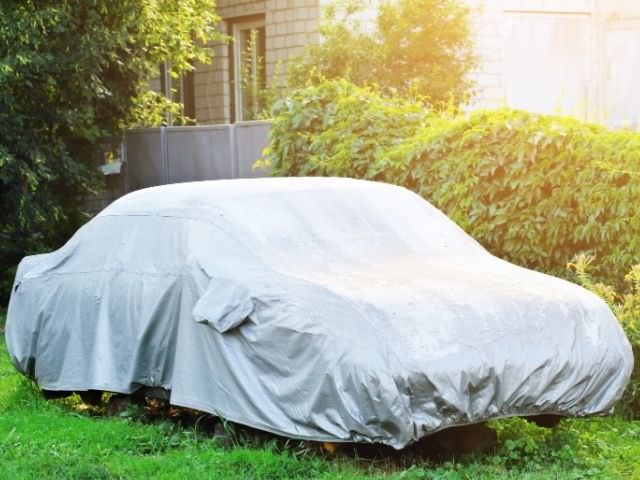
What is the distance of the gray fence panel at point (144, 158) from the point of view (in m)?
17.4

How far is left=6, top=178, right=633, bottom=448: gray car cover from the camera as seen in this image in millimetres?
6824

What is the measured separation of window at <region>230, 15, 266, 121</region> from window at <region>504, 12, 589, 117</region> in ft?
12.3

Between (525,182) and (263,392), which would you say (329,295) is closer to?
(263,392)

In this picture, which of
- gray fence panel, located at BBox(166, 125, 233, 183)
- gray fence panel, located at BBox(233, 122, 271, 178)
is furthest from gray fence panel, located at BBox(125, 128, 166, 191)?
gray fence panel, located at BBox(233, 122, 271, 178)

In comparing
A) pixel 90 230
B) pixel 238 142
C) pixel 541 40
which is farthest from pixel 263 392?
pixel 541 40

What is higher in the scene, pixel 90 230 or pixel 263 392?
pixel 90 230

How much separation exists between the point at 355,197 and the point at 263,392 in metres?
1.86

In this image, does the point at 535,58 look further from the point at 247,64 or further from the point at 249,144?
the point at 249,144

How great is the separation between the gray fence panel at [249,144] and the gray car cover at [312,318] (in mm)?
6326

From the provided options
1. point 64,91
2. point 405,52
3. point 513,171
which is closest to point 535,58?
point 405,52

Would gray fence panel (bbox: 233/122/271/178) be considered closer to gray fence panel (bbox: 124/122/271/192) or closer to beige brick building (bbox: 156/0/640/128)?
gray fence panel (bbox: 124/122/271/192)

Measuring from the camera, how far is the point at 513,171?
10.2 metres

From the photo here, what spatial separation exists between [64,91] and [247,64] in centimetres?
426

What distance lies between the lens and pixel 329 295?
716 centimetres
